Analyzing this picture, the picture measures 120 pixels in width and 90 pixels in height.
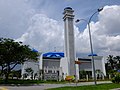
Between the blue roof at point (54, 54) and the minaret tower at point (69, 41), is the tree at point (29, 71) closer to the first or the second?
the blue roof at point (54, 54)

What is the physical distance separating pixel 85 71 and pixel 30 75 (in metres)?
30.6

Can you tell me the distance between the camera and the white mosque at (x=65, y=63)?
105875 mm

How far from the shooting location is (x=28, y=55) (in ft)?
171

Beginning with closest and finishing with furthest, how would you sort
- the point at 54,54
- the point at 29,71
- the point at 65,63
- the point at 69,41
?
the point at 69,41
the point at 29,71
the point at 65,63
the point at 54,54

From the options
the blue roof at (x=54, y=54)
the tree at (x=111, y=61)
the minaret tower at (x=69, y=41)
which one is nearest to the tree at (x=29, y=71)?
the blue roof at (x=54, y=54)

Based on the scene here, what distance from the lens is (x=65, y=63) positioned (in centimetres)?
11088

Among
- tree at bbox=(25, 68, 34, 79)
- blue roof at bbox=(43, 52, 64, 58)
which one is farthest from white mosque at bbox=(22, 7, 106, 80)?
tree at bbox=(25, 68, 34, 79)

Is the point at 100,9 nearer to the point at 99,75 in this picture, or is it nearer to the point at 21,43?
the point at 21,43

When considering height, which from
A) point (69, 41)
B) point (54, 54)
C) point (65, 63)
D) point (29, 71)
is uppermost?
point (69, 41)

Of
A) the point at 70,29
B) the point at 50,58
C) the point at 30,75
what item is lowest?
the point at 30,75

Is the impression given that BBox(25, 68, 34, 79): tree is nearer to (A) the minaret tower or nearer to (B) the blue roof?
(B) the blue roof

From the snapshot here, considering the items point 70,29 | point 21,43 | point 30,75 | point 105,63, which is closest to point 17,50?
point 21,43

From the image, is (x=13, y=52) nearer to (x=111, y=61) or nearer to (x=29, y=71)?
(x=29, y=71)

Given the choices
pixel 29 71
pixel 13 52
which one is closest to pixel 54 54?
pixel 29 71
